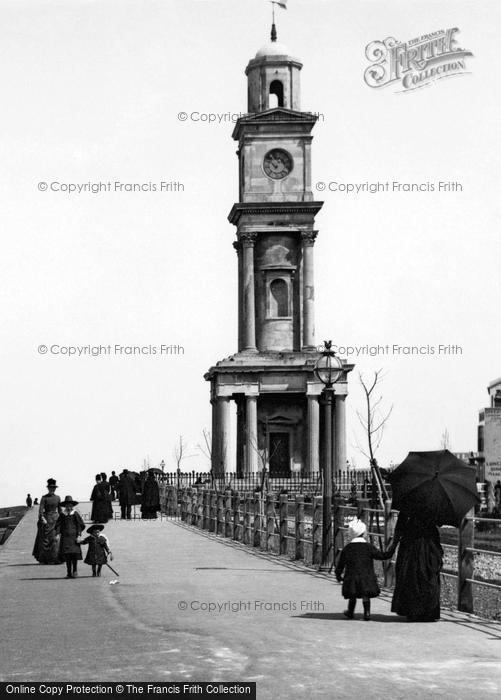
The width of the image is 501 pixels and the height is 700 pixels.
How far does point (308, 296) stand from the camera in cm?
6944

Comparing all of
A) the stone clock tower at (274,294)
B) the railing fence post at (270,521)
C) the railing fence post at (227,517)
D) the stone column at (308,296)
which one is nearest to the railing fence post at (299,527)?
the railing fence post at (270,521)

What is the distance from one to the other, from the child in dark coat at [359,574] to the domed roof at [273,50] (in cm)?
5677

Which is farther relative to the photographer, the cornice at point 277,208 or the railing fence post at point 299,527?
the cornice at point 277,208

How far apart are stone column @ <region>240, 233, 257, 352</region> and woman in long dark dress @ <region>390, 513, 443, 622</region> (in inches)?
2068

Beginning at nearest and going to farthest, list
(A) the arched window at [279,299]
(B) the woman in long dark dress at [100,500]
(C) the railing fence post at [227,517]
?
(C) the railing fence post at [227,517]
(B) the woman in long dark dress at [100,500]
(A) the arched window at [279,299]

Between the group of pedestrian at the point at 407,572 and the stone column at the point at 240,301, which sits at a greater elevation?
the stone column at the point at 240,301

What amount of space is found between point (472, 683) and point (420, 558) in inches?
190

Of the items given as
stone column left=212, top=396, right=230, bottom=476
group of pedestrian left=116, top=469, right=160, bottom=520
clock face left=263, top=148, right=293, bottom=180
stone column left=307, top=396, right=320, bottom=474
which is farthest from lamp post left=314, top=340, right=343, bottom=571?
clock face left=263, top=148, right=293, bottom=180

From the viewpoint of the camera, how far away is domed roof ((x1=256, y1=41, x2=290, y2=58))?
71.0 m

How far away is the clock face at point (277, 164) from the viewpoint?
232ft

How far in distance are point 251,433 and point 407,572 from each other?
175 ft

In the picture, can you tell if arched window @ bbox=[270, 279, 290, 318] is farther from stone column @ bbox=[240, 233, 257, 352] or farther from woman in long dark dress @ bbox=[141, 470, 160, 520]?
woman in long dark dress @ bbox=[141, 470, 160, 520]

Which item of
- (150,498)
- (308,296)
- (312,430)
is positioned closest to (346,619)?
(150,498)

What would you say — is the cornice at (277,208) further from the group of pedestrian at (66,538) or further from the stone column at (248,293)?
the group of pedestrian at (66,538)
